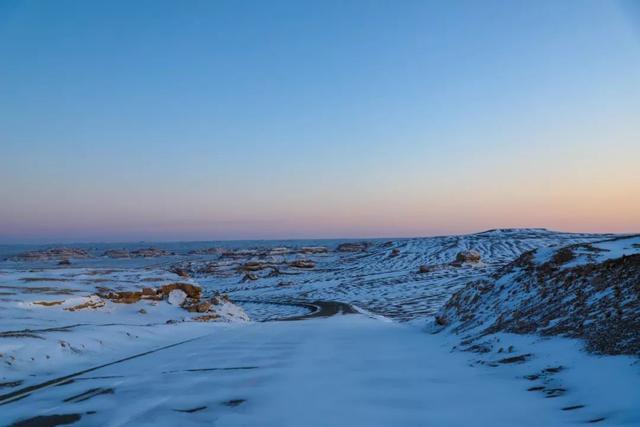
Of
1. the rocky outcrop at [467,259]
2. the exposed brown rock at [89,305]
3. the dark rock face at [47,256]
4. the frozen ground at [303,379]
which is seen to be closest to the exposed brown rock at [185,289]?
the exposed brown rock at [89,305]

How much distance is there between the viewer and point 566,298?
776 centimetres

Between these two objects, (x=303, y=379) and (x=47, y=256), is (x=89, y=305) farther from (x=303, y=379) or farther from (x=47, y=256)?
(x=47, y=256)

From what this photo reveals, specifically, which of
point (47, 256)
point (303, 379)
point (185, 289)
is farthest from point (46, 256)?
point (303, 379)

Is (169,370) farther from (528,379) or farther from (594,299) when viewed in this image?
(594,299)

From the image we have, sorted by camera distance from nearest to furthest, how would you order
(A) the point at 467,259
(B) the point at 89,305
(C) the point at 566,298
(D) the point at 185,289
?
(C) the point at 566,298, (B) the point at 89,305, (D) the point at 185,289, (A) the point at 467,259

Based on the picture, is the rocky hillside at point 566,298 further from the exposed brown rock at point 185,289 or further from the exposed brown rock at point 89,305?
the exposed brown rock at point 185,289

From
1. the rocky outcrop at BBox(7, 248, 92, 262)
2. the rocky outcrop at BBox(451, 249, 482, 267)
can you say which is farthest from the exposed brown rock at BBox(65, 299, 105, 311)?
the rocky outcrop at BBox(7, 248, 92, 262)

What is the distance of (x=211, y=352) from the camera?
750 cm

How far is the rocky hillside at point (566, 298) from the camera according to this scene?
5676 mm

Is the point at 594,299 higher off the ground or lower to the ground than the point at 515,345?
higher

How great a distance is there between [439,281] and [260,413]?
2614 centimetres

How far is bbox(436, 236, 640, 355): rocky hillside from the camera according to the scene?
18.6 ft

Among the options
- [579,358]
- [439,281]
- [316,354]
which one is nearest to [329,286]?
[439,281]

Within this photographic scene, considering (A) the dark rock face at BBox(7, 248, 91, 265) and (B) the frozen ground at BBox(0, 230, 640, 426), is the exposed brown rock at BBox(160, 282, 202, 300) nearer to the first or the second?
(B) the frozen ground at BBox(0, 230, 640, 426)
